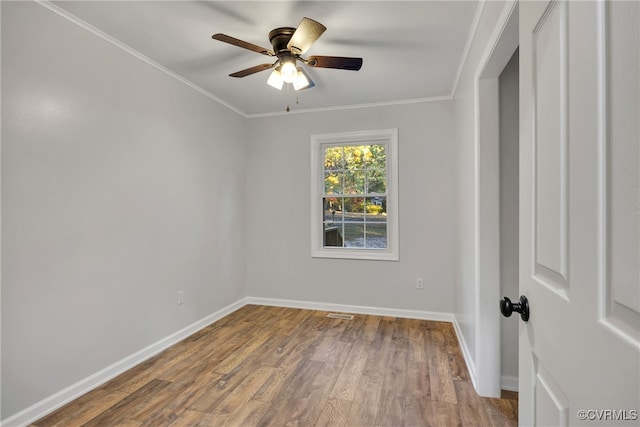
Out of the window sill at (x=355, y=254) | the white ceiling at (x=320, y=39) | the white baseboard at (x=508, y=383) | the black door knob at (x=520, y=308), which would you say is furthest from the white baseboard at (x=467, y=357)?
the white ceiling at (x=320, y=39)

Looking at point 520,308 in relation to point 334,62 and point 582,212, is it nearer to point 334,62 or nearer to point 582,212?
point 582,212

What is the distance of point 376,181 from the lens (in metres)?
3.89

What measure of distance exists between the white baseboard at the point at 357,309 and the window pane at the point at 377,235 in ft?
2.47

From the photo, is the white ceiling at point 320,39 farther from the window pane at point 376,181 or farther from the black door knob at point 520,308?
the black door knob at point 520,308

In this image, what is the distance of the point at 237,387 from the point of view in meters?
Result: 2.23

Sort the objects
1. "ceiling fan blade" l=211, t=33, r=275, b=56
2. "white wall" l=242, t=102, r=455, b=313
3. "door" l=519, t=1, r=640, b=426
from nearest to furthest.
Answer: "door" l=519, t=1, r=640, b=426 < "ceiling fan blade" l=211, t=33, r=275, b=56 < "white wall" l=242, t=102, r=455, b=313

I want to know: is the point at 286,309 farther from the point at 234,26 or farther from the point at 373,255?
the point at 234,26

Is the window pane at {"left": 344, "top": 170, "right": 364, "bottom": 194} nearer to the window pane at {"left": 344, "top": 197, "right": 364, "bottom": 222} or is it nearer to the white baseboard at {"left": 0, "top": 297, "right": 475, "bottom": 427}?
the window pane at {"left": 344, "top": 197, "right": 364, "bottom": 222}

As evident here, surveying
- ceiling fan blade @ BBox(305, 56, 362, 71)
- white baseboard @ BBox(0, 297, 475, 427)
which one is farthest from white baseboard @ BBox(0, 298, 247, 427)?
ceiling fan blade @ BBox(305, 56, 362, 71)

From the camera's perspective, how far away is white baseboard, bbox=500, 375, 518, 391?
2.16m

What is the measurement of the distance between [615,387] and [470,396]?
1.91 m

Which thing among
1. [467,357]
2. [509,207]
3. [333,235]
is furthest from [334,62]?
[467,357]

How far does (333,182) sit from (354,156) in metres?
0.43

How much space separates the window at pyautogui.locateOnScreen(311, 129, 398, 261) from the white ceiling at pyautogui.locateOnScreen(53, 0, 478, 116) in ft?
2.35
